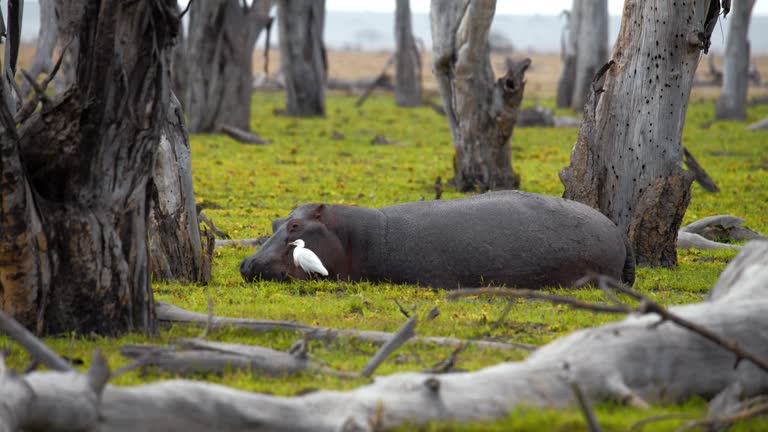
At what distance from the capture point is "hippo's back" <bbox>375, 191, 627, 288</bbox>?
766 cm

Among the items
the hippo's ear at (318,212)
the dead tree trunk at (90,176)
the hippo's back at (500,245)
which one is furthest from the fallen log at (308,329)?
the hippo's ear at (318,212)

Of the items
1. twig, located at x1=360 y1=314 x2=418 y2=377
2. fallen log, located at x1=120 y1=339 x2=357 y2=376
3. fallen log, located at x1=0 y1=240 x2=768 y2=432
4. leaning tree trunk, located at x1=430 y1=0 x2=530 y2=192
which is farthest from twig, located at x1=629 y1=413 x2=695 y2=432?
leaning tree trunk, located at x1=430 y1=0 x2=530 y2=192

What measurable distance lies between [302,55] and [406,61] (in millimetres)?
5318

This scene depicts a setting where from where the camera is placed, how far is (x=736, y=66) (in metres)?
24.7

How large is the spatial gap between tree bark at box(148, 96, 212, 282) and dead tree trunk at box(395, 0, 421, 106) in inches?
891

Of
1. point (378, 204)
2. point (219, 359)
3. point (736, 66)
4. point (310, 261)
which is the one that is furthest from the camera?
point (736, 66)

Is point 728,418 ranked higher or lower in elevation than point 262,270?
higher

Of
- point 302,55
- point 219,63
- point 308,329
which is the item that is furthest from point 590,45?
point 308,329

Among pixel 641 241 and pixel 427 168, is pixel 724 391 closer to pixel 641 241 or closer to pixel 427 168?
pixel 641 241

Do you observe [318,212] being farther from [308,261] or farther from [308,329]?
[308,329]

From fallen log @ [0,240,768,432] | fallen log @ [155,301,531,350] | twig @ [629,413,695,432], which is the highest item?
fallen log @ [0,240,768,432]

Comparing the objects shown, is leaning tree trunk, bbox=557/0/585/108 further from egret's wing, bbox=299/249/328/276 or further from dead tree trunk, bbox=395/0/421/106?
egret's wing, bbox=299/249/328/276

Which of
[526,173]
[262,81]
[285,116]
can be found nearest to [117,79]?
[526,173]

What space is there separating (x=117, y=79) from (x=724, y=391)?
3292 millimetres
